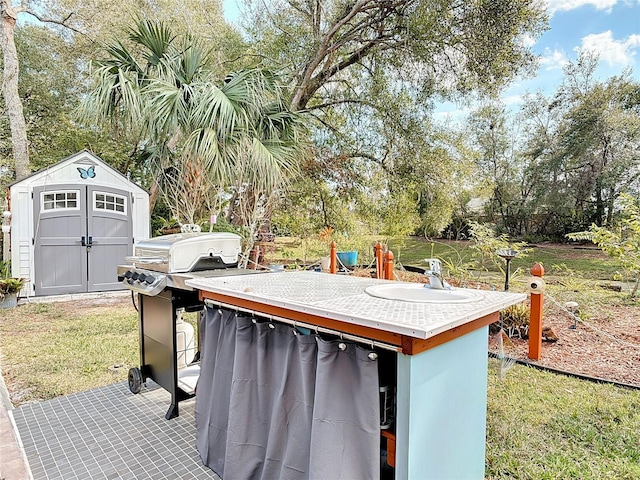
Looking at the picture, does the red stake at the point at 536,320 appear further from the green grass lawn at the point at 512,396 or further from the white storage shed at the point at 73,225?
the white storage shed at the point at 73,225

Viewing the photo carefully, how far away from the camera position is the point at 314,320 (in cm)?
154

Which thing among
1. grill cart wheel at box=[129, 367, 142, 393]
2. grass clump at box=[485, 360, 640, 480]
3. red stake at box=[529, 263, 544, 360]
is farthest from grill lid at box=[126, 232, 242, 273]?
red stake at box=[529, 263, 544, 360]

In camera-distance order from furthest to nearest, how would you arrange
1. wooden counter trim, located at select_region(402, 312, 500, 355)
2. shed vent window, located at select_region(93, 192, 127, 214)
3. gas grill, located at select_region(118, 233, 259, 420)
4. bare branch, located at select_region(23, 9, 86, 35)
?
1. bare branch, located at select_region(23, 9, 86, 35)
2. shed vent window, located at select_region(93, 192, 127, 214)
3. gas grill, located at select_region(118, 233, 259, 420)
4. wooden counter trim, located at select_region(402, 312, 500, 355)

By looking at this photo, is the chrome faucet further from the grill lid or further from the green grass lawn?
the grill lid

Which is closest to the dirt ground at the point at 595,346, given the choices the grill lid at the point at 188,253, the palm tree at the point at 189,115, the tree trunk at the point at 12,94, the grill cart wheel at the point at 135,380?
the grill lid at the point at 188,253

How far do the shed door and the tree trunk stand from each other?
6.39 feet

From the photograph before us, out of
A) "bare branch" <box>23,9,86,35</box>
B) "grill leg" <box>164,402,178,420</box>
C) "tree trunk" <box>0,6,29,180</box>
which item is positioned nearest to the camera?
"grill leg" <box>164,402,178,420</box>

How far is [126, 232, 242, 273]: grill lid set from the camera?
2506 millimetres

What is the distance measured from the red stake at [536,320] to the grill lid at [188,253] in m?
2.78

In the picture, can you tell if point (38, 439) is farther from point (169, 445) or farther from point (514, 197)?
point (514, 197)

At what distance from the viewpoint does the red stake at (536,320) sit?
3494 millimetres

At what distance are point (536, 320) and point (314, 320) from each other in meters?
2.92

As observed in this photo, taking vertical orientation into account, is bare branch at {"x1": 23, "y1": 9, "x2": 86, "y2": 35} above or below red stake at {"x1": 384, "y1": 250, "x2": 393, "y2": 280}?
above

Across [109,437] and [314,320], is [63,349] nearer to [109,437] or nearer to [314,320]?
[109,437]
